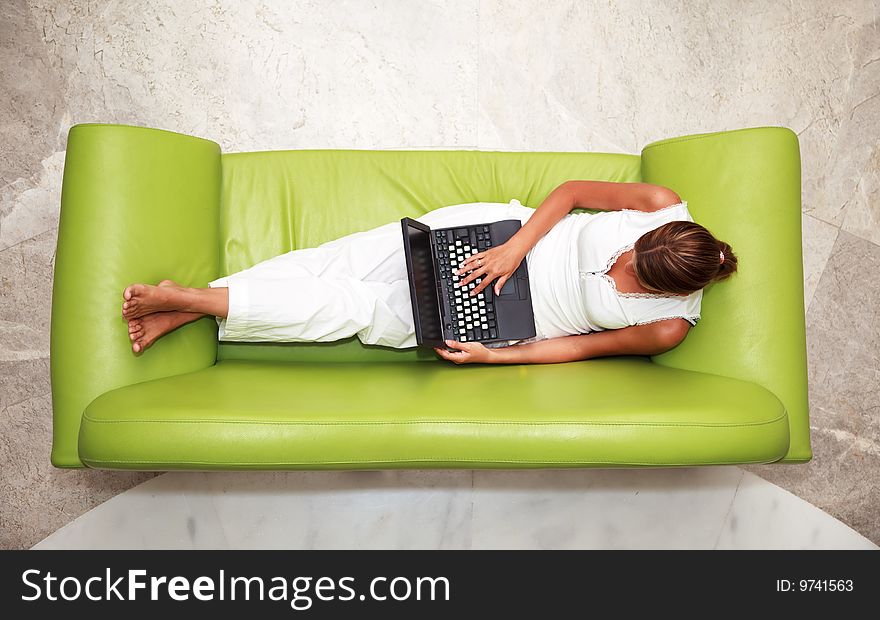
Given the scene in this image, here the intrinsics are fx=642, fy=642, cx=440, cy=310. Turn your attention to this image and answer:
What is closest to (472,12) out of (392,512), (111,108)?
(111,108)

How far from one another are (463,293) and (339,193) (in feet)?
1.50

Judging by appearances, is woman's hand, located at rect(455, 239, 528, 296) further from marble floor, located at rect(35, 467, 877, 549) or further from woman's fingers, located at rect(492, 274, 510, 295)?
marble floor, located at rect(35, 467, 877, 549)

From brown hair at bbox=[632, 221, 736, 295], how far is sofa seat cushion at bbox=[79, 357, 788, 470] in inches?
10.1

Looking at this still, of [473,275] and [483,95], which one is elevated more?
[483,95]

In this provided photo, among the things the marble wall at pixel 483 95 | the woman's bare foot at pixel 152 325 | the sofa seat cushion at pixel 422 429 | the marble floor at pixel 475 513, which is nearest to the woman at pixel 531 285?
the woman's bare foot at pixel 152 325

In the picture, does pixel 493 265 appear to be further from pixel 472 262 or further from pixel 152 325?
pixel 152 325

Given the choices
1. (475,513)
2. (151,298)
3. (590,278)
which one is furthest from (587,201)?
(151,298)

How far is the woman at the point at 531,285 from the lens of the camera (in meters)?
1.54

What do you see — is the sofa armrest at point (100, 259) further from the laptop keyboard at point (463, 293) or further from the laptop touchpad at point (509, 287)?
the laptop touchpad at point (509, 287)

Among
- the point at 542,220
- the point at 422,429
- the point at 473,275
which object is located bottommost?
the point at 422,429

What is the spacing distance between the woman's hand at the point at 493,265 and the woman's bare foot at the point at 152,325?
0.70 m

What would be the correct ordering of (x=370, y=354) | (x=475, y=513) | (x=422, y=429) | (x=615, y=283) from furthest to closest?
(x=475, y=513)
(x=370, y=354)
(x=615, y=283)
(x=422, y=429)

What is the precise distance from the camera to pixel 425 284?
1.61 m

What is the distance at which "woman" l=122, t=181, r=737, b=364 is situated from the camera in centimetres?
154
